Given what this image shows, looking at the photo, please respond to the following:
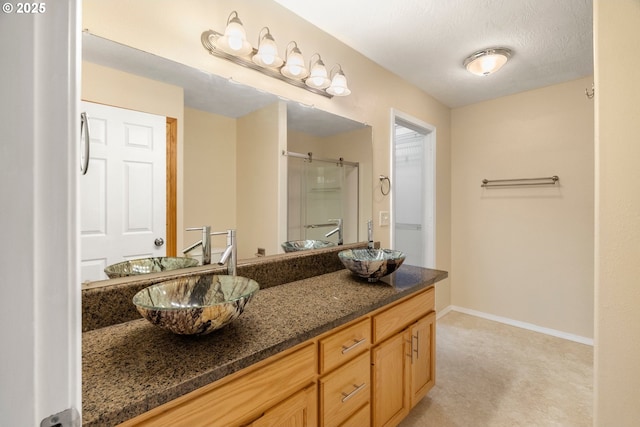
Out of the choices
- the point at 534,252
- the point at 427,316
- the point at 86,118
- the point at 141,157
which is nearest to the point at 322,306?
the point at 427,316

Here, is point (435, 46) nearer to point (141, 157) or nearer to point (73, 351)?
point (141, 157)

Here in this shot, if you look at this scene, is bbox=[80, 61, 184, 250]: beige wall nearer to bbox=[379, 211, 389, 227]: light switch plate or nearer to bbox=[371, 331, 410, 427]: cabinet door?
bbox=[371, 331, 410, 427]: cabinet door

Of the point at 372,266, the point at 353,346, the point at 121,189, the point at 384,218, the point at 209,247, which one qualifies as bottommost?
the point at 353,346

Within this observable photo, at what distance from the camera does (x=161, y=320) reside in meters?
0.80

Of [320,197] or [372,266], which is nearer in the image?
[372,266]

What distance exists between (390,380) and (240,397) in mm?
888

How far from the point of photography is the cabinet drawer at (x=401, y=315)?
1.31 meters

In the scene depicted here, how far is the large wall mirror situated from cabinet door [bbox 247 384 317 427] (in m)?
0.72

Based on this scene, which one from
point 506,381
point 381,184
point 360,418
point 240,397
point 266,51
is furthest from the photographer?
point 381,184

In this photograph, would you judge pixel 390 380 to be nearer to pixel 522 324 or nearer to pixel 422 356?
pixel 422 356

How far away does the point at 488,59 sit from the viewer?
2.12 meters

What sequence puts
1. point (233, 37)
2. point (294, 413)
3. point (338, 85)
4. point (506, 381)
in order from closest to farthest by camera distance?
point (294, 413)
point (233, 37)
point (338, 85)
point (506, 381)
